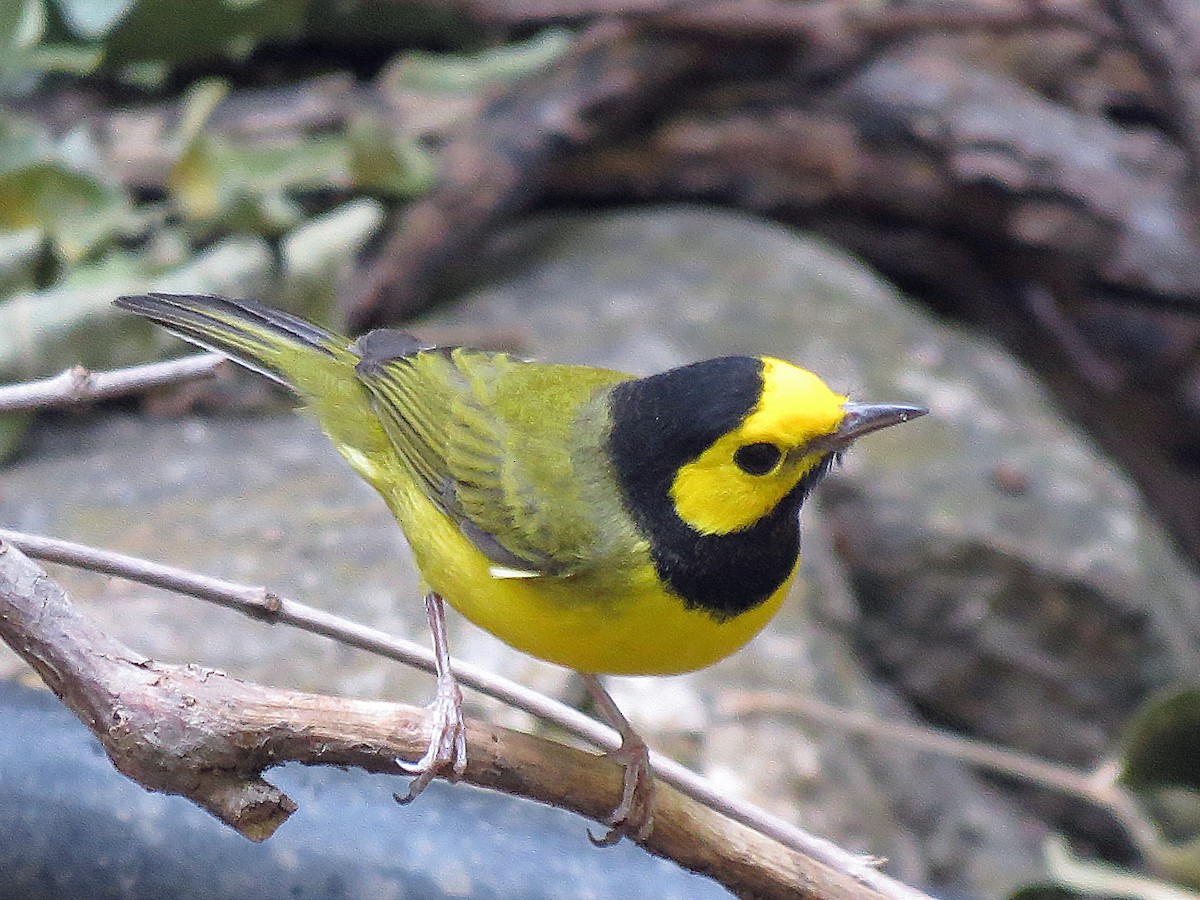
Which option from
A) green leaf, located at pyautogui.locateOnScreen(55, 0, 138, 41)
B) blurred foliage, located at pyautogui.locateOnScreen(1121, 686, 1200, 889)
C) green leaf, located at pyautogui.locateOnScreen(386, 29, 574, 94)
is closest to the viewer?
blurred foliage, located at pyautogui.locateOnScreen(1121, 686, 1200, 889)

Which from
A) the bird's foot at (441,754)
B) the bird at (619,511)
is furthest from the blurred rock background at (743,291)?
the bird's foot at (441,754)

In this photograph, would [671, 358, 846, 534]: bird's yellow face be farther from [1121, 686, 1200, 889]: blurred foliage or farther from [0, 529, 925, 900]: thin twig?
[1121, 686, 1200, 889]: blurred foliage

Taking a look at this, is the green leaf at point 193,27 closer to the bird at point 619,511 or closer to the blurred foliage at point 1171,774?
the bird at point 619,511

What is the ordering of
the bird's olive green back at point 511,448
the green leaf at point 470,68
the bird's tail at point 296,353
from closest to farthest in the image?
the bird's olive green back at point 511,448, the bird's tail at point 296,353, the green leaf at point 470,68

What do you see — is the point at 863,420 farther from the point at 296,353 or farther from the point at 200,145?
the point at 200,145

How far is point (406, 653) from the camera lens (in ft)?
5.58

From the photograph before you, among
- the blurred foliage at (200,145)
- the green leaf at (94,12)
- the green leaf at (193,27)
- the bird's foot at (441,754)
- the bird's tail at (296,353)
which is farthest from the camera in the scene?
the green leaf at (193,27)

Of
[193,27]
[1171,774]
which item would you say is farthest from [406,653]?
[193,27]

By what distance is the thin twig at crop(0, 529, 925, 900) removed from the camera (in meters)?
1.60

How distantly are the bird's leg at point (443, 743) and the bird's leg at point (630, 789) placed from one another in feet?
0.70

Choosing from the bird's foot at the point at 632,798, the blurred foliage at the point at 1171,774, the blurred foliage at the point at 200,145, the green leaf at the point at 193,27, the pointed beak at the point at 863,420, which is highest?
the pointed beak at the point at 863,420

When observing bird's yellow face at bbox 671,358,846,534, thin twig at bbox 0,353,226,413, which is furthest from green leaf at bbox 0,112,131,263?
bird's yellow face at bbox 671,358,846,534

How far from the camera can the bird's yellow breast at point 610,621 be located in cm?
188

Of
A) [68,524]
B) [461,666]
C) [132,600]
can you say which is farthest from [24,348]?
[461,666]
